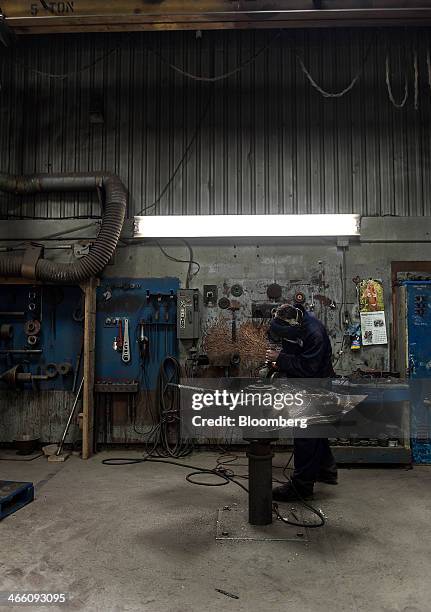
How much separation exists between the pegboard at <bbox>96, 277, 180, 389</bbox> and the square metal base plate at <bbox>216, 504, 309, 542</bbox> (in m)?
1.89

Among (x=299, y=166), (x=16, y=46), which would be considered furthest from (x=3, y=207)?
(x=299, y=166)

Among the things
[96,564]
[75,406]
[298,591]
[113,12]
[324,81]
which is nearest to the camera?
[298,591]

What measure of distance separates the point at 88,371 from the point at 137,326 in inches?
25.1

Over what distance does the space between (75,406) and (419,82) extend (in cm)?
484

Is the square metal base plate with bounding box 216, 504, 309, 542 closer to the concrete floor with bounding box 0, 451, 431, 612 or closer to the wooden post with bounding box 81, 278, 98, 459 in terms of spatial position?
the concrete floor with bounding box 0, 451, 431, 612

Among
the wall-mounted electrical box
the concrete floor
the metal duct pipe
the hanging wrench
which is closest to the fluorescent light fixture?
the metal duct pipe

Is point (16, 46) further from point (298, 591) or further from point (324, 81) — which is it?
point (298, 591)

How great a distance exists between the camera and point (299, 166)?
15.4ft

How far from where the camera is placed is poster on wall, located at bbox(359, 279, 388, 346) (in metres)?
4.47

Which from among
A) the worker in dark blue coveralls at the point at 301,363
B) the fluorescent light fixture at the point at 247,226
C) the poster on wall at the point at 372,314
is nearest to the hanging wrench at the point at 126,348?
the fluorescent light fixture at the point at 247,226

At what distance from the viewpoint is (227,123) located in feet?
15.6

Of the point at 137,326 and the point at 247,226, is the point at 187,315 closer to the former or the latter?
the point at 137,326

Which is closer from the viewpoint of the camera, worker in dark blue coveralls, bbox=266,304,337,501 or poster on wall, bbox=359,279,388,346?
worker in dark blue coveralls, bbox=266,304,337,501

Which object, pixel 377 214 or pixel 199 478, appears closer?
pixel 199 478
